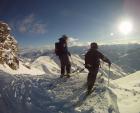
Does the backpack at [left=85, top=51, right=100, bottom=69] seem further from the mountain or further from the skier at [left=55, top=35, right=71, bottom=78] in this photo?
the skier at [left=55, top=35, right=71, bottom=78]

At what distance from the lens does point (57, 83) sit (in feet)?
64.6

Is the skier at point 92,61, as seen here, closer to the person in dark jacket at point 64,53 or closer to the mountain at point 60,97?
the mountain at point 60,97

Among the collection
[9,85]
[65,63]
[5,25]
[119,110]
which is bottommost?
[119,110]

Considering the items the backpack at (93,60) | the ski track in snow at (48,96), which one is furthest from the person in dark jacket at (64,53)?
the backpack at (93,60)

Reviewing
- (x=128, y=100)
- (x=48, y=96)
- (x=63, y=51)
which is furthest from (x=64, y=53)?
(x=128, y=100)

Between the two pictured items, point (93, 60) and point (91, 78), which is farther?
point (91, 78)

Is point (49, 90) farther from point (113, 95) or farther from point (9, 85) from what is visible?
point (113, 95)

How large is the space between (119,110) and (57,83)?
5.54m

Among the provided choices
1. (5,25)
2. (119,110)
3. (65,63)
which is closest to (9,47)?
(5,25)

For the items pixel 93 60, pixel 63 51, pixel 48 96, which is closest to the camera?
pixel 93 60

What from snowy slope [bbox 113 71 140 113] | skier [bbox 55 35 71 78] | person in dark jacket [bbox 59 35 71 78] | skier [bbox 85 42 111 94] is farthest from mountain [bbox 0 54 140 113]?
skier [bbox 55 35 71 78]

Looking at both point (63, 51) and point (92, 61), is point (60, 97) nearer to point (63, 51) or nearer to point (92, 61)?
point (92, 61)

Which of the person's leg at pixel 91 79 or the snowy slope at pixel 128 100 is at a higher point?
the person's leg at pixel 91 79

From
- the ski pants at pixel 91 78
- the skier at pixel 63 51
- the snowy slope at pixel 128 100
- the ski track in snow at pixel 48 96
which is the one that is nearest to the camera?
the ski track in snow at pixel 48 96
